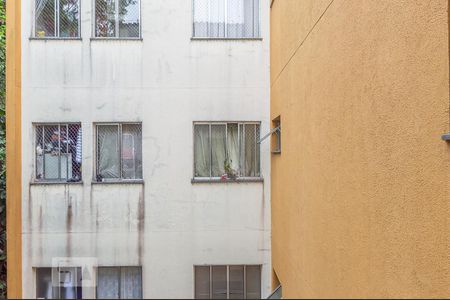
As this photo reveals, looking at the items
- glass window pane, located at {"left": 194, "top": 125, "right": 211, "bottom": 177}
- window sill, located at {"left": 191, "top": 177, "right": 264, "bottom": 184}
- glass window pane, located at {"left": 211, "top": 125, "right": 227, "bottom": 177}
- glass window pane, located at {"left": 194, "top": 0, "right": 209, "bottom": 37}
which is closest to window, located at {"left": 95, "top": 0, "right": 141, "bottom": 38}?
glass window pane, located at {"left": 194, "top": 0, "right": 209, "bottom": 37}

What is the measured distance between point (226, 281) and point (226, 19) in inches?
156

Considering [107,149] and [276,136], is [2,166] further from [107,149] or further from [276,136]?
[276,136]

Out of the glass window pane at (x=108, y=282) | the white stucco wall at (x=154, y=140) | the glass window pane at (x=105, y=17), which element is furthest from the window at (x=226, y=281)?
the glass window pane at (x=105, y=17)

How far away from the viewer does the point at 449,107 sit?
4.45 feet

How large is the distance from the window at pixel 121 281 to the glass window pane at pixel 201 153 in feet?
5.58

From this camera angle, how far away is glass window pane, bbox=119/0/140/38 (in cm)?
597

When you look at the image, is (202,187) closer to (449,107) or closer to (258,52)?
(258,52)

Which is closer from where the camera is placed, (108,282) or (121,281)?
(108,282)

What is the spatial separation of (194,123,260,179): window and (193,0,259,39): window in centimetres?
139

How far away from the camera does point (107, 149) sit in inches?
235

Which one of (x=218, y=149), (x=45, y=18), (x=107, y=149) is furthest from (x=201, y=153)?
(x=45, y=18)

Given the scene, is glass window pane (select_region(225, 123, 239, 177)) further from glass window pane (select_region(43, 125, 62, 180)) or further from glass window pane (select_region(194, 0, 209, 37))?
glass window pane (select_region(43, 125, 62, 180))

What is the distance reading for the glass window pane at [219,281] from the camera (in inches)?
231

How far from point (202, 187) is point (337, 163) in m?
3.46
